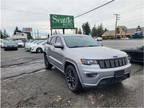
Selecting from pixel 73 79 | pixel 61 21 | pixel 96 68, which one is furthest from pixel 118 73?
pixel 61 21

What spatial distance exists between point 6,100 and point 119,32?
70.6 meters

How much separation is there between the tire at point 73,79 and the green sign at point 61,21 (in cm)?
1521

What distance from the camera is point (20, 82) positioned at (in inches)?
162

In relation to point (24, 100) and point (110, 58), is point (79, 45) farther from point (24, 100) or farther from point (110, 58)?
point (24, 100)

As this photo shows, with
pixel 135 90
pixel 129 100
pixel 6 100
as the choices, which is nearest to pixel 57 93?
pixel 6 100

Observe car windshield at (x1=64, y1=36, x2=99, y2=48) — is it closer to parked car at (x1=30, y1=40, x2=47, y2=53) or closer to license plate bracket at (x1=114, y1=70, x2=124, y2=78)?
license plate bracket at (x1=114, y1=70, x2=124, y2=78)

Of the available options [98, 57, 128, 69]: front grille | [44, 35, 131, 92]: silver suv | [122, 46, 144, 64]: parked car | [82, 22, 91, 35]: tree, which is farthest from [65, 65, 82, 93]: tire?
[82, 22, 91, 35]: tree

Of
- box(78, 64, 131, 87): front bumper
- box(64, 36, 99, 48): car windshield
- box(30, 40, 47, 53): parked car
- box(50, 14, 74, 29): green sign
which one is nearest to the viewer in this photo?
box(78, 64, 131, 87): front bumper

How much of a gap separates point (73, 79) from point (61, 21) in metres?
16.4

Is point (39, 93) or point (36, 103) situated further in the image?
point (39, 93)

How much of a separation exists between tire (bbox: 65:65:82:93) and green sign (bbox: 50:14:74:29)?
15209 mm

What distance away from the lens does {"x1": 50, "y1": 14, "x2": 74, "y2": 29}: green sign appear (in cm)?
1734

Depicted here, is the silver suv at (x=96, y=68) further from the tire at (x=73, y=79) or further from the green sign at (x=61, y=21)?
the green sign at (x=61, y=21)

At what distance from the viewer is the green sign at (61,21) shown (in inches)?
683
